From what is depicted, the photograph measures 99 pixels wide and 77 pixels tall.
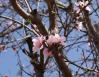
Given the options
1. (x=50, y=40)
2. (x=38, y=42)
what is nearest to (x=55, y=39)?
(x=50, y=40)

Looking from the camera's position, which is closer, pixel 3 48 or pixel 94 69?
pixel 94 69

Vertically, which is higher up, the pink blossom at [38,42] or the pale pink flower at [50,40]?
the pink blossom at [38,42]

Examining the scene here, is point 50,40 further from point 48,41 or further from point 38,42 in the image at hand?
point 38,42

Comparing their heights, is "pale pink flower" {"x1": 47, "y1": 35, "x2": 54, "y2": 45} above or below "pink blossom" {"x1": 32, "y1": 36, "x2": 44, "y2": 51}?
below

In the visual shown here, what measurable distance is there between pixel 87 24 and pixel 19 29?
1.28 metres

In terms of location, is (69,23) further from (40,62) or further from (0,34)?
(0,34)

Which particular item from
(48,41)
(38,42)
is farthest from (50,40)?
(38,42)

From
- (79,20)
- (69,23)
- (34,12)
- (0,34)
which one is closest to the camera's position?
(69,23)

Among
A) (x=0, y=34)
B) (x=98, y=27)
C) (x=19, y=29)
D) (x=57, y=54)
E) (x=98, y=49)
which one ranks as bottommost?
(x=57, y=54)

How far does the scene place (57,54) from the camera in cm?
254

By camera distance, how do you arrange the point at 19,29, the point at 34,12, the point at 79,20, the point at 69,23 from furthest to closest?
the point at 19,29
the point at 79,20
the point at 34,12
the point at 69,23

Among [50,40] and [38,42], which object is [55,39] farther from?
[38,42]

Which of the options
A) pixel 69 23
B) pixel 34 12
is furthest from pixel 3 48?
pixel 69 23

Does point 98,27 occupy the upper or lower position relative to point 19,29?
lower
